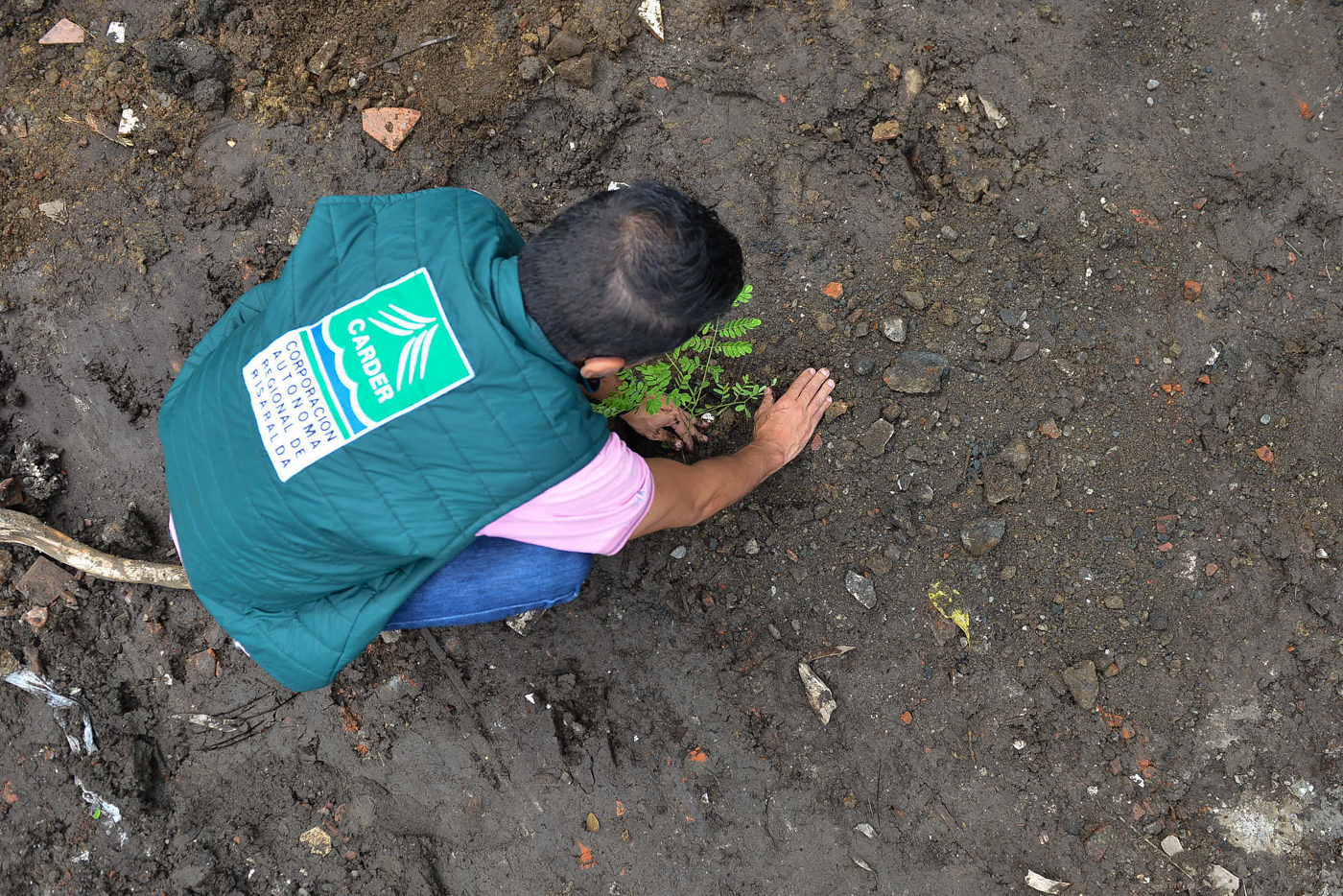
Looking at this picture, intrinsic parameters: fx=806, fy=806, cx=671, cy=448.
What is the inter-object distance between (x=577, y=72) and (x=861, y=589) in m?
2.29

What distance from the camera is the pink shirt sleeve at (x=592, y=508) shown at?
2.07m

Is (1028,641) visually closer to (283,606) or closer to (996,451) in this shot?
(996,451)

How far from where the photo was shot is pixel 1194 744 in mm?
2846

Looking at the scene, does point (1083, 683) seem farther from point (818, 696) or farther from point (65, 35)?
point (65, 35)

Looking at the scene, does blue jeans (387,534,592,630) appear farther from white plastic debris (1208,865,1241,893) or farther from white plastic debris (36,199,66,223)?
white plastic debris (1208,865,1241,893)

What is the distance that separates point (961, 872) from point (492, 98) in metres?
3.42

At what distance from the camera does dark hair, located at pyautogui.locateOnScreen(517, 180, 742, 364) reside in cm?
187

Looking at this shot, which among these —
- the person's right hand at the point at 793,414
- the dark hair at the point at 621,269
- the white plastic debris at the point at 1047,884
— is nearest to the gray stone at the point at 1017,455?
the person's right hand at the point at 793,414

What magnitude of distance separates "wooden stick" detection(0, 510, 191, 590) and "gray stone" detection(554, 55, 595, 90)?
2399 millimetres

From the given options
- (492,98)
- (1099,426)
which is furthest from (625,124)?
(1099,426)

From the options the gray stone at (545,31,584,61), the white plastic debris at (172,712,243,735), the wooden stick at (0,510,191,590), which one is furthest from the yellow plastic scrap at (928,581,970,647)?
the wooden stick at (0,510,191,590)

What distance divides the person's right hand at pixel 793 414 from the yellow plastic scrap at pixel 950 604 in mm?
714

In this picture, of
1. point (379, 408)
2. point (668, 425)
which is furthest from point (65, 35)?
point (668, 425)

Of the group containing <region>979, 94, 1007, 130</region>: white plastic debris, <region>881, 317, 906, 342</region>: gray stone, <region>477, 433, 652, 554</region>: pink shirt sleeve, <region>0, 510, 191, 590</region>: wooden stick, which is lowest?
<region>0, 510, 191, 590</region>: wooden stick
